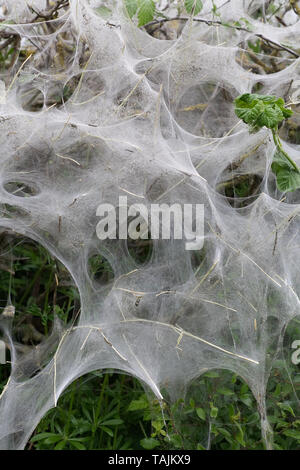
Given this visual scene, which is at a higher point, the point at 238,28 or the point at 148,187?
the point at 238,28

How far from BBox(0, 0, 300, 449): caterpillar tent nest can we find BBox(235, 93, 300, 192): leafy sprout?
0.18 metres

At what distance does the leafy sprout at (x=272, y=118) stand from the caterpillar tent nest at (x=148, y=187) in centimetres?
18

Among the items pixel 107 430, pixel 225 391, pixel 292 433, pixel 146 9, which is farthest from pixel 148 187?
pixel 292 433

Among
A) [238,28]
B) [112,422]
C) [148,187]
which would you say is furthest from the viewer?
[238,28]

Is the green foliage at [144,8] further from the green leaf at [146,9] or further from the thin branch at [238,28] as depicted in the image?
the thin branch at [238,28]

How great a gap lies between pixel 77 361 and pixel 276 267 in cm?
88

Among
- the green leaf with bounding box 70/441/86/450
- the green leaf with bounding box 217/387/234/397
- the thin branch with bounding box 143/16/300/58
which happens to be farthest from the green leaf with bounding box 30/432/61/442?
the thin branch with bounding box 143/16/300/58

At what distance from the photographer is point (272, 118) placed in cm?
186

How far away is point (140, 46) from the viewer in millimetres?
2543

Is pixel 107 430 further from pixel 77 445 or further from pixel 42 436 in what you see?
pixel 42 436

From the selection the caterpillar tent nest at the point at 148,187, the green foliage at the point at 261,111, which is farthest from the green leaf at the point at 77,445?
the green foliage at the point at 261,111

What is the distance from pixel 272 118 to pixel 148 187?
636 millimetres

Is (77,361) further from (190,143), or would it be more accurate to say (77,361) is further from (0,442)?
(190,143)

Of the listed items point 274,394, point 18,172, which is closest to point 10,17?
point 18,172
